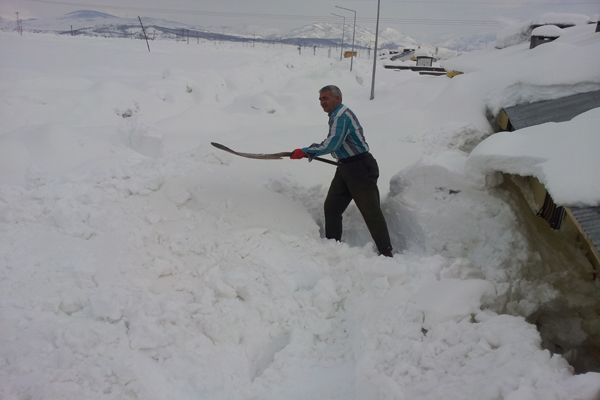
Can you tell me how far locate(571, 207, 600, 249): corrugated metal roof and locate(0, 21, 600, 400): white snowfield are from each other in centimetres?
9

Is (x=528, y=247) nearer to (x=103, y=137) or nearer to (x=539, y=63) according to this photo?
(x=539, y=63)

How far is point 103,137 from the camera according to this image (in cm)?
602

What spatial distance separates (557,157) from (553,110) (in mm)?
1837

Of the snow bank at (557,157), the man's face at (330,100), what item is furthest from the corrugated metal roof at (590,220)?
the man's face at (330,100)

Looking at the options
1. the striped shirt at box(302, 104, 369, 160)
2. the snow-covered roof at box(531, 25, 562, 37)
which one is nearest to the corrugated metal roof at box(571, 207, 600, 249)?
the striped shirt at box(302, 104, 369, 160)

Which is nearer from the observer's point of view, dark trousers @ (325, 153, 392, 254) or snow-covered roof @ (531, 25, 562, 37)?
dark trousers @ (325, 153, 392, 254)

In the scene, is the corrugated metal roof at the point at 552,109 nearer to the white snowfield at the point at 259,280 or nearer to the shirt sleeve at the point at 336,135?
the white snowfield at the point at 259,280

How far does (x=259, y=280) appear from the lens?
119 inches

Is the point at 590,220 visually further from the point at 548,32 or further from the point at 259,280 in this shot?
the point at 548,32

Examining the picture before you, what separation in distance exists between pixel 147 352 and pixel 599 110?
11.9 feet

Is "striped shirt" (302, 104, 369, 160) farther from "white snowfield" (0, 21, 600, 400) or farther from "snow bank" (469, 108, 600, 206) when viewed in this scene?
"snow bank" (469, 108, 600, 206)

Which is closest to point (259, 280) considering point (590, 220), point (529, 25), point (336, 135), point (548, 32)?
point (336, 135)

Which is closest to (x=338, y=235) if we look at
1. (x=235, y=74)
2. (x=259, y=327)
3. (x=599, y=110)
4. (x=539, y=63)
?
(x=259, y=327)

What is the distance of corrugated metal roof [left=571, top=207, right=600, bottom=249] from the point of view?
193cm
